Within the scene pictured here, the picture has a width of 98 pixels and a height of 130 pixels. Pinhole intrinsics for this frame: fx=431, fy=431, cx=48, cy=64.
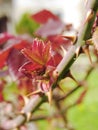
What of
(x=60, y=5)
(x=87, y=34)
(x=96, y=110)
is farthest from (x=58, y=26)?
(x=60, y=5)

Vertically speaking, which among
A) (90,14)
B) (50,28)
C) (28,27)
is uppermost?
(90,14)

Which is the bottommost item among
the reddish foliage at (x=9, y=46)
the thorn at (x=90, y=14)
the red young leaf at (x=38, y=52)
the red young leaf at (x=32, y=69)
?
the reddish foliage at (x=9, y=46)

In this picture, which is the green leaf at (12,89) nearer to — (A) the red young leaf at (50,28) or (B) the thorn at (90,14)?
(A) the red young leaf at (50,28)

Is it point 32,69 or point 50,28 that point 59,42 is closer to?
point 50,28

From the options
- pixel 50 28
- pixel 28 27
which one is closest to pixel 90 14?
pixel 50 28

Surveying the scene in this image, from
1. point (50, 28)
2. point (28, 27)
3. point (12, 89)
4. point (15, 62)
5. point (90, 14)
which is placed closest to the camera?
point (90, 14)

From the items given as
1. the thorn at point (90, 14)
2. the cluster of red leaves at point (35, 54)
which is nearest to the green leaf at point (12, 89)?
the cluster of red leaves at point (35, 54)

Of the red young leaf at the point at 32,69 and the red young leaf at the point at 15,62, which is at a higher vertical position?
the red young leaf at the point at 32,69
